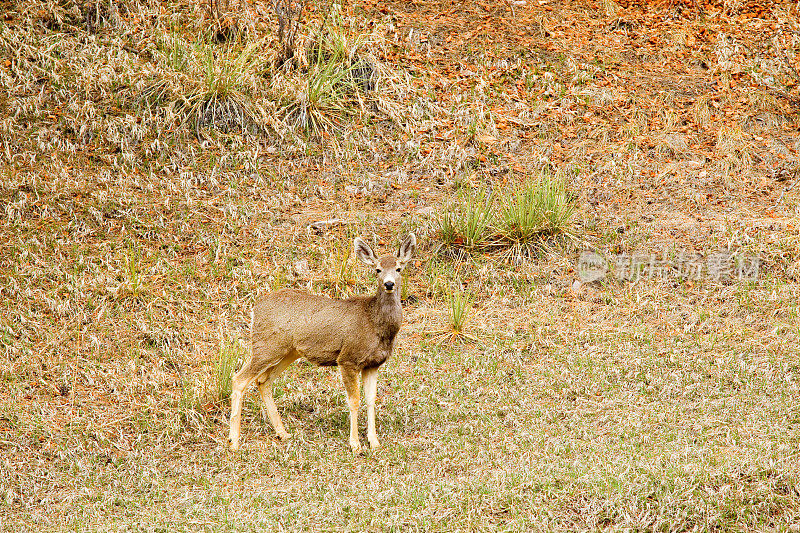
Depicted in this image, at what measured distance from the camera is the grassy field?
6852mm

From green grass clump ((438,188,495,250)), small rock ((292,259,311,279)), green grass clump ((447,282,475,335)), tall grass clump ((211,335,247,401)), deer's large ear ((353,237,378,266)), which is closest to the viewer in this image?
deer's large ear ((353,237,378,266))

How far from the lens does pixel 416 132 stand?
13.1 metres

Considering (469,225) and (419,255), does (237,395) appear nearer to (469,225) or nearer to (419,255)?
(419,255)

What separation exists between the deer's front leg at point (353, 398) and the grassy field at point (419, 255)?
175 millimetres

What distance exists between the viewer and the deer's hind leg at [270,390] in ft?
25.7

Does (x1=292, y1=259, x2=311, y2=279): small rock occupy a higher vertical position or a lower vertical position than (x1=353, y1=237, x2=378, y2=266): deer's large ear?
lower

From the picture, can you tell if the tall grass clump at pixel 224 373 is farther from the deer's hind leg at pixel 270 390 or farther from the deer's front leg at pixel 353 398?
the deer's front leg at pixel 353 398

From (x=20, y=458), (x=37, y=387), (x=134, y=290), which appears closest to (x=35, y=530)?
(x=20, y=458)

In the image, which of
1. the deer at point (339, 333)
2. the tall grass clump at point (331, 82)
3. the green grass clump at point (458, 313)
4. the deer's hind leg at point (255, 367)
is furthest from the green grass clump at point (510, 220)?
the deer's hind leg at point (255, 367)

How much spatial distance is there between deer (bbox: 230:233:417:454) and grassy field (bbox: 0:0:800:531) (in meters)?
0.46

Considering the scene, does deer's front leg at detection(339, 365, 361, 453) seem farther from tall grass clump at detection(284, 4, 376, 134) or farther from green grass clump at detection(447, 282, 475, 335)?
tall grass clump at detection(284, 4, 376, 134)

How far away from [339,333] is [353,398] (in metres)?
0.54

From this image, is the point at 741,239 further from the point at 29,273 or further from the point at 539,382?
the point at 29,273

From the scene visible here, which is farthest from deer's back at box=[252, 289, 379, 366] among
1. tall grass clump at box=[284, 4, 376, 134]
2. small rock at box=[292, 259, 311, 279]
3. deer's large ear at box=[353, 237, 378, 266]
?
tall grass clump at box=[284, 4, 376, 134]
